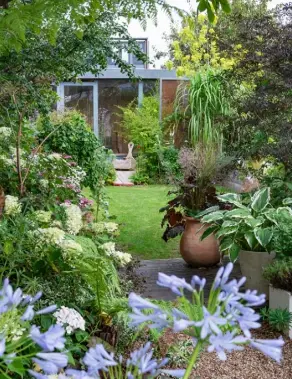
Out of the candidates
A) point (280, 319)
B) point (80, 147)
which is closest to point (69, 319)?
point (280, 319)

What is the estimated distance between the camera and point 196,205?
4.82 m

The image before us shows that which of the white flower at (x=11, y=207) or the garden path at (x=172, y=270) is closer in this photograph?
the white flower at (x=11, y=207)

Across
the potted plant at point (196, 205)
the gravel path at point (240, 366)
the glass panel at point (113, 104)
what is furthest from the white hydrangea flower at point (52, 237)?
the glass panel at point (113, 104)

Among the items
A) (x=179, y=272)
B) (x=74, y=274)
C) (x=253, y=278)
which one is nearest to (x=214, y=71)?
(x=179, y=272)

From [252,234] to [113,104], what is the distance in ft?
32.3

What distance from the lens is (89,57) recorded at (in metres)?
4.77

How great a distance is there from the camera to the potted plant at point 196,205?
15.3ft

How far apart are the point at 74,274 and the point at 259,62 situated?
9.38ft

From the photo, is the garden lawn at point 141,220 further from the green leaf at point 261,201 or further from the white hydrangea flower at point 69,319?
the white hydrangea flower at point 69,319

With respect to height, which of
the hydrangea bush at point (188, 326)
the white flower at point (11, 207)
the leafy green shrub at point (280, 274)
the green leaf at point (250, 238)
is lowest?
the leafy green shrub at point (280, 274)

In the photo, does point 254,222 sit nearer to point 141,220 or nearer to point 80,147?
point 80,147

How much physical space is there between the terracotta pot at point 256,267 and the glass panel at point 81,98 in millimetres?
9757

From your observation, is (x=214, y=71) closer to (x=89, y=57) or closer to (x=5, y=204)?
(x=89, y=57)

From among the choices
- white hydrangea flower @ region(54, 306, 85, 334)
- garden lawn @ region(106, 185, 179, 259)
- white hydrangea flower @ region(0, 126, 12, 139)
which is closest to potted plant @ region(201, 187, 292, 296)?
garden lawn @ region(106, 185, 179, 259)
